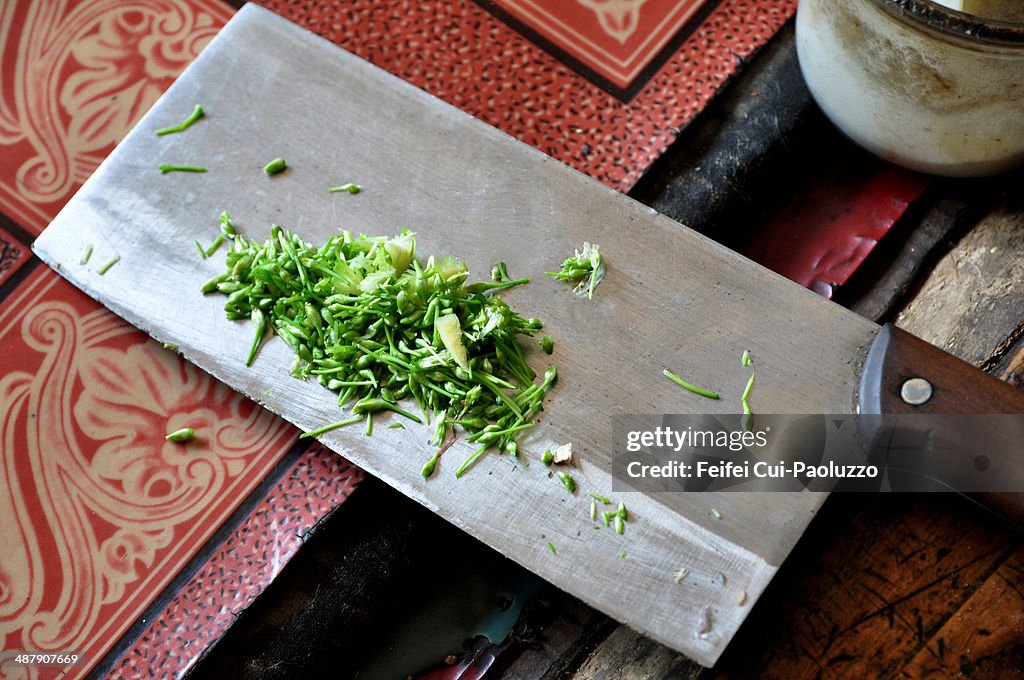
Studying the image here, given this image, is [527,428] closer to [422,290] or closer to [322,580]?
[422,290]

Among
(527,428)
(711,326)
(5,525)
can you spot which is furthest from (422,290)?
(5,525)

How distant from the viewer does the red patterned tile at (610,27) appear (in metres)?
1.28

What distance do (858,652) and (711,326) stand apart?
1.22 ft

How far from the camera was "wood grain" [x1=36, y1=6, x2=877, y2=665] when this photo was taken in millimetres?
938

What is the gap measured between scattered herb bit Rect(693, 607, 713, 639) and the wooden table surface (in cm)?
9

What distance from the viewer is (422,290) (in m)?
0.99

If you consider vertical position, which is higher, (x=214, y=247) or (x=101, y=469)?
(x=214, y=247)

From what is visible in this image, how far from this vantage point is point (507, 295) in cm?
104

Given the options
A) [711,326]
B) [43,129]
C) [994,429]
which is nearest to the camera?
[994,429]

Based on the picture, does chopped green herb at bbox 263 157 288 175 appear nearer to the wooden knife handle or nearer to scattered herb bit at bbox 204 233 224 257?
scattered herb bit at bbox 204 233 224 257

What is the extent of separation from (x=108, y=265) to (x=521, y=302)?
1.63 ft

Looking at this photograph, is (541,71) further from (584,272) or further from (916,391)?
(916,391)

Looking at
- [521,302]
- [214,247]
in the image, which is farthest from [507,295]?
[214,247]

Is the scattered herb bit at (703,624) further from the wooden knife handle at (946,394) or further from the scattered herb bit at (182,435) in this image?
the scattered herb bit at (182,435)
